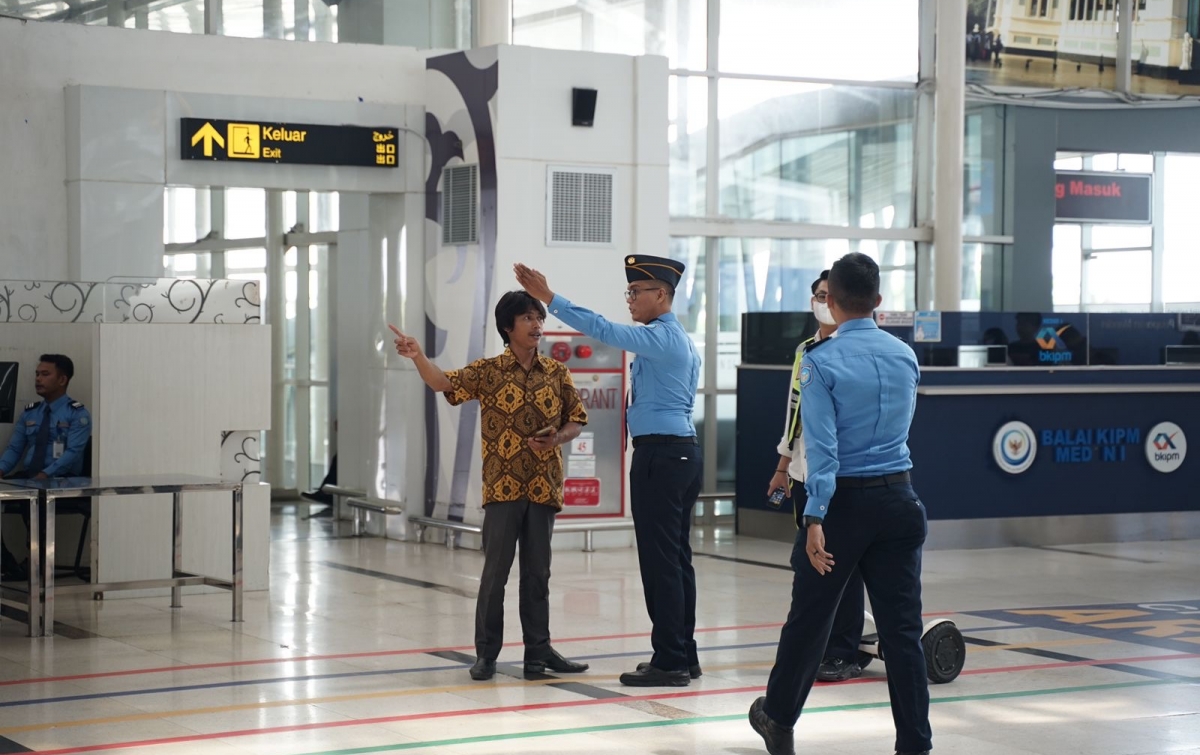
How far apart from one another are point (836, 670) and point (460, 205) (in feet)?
19.8

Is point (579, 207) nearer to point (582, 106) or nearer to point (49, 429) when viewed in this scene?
point (582, 106)

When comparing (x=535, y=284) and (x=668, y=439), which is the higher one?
(x=535, y=284)

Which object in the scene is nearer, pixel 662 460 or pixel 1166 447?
pixel 662 460

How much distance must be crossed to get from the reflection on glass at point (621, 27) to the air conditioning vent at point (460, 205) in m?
2.16

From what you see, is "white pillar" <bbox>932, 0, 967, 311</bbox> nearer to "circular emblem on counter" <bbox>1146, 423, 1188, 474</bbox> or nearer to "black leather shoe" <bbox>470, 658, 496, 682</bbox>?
"circular emblem on counter" <bbox>1146, 423, 1188, 474</bbox>

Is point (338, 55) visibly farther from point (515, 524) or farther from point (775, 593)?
point (515, 524)

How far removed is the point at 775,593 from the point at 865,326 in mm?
4632

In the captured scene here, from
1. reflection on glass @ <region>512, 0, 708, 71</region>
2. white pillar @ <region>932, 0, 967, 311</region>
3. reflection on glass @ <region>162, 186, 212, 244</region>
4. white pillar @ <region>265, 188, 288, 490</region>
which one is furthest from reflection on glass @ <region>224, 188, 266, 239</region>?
white pillar @ <region>932, 0, 967, 311</region>

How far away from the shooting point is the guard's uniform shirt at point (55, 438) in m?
9.24

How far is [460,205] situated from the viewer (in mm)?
11758

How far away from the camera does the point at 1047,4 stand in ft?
52.3

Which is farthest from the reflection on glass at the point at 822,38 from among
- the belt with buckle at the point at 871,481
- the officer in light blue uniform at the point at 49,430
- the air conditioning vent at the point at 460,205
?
the belt with buckle at the point at 871,481

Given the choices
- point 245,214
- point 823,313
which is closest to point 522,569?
point 823,313

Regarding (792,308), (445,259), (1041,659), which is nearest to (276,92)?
(445,259)
